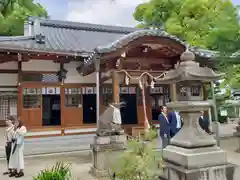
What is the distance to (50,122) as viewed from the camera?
10.4m

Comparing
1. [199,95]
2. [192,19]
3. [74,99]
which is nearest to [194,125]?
[199,95]

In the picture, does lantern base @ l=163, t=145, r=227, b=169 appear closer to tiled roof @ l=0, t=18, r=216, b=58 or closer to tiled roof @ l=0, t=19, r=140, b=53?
tiled roof @ l=0, t=18, r=216, b=58

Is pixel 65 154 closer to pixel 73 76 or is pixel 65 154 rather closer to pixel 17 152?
pixel 17 152

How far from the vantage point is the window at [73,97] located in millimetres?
10672

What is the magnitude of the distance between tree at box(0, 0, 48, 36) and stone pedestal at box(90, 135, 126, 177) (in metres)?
14.6

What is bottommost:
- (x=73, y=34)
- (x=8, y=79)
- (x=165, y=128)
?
(x=165, y=128)

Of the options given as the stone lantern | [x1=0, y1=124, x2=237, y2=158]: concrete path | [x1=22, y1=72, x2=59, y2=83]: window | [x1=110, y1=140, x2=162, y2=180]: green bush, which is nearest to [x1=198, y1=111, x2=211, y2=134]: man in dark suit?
[x1=0, y1=124, x2=237, y2=158]: concrete path

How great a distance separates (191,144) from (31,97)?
7.98 m

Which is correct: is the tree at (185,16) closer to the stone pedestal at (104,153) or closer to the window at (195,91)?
the stone pedestal at (104,153)

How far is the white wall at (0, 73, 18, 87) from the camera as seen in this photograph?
1009 centimetres

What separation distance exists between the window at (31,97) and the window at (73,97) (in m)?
1.23

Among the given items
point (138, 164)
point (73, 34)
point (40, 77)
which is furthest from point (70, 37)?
point (138, 164)

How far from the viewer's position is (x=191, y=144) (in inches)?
152

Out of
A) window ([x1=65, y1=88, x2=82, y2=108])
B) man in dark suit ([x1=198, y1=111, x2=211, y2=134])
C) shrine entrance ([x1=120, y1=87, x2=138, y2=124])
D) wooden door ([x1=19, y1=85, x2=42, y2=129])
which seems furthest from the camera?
shrine entrance ([x1=120, y1=87, x2=138, y2=124])
